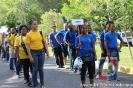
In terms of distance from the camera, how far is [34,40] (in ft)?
25.3

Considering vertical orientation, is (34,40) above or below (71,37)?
below

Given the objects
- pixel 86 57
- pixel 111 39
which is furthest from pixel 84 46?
pixel 111 39

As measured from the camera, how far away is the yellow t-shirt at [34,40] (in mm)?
7703

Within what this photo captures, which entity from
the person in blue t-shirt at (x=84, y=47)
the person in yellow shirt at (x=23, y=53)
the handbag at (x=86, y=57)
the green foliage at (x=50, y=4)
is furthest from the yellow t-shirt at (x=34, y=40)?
the green foliage at (x=50, y=4)

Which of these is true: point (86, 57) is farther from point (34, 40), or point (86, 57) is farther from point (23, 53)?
point (23, 53)

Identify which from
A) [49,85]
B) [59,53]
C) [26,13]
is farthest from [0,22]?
[49,85]

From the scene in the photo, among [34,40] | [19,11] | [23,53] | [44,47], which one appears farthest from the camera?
[19,11]

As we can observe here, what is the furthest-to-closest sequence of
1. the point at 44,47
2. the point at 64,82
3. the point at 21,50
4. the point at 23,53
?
the point at 64,82 < the point at 21,50 < the point at 23,53 < the point at 44,47

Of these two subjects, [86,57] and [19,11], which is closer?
[86,57]

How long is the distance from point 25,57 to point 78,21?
1.72m

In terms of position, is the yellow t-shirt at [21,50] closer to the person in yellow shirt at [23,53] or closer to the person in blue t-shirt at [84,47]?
the person in yellow shirt at [23,53]

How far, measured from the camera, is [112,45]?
9.08m

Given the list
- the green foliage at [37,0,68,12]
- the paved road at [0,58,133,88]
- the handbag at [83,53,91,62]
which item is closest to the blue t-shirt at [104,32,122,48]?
the paved road at [0,58,133,88]

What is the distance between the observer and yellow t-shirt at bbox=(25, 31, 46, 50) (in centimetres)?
770
